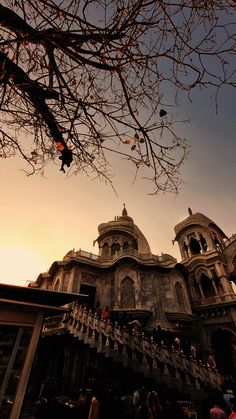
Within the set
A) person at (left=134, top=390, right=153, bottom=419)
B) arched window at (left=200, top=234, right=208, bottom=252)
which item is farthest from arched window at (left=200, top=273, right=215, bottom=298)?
person at (left=134, top=390, right=153, bottom=419)

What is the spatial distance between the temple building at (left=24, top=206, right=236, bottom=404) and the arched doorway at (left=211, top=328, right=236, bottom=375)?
0.30 ft

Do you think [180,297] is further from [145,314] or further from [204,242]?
[204,242]

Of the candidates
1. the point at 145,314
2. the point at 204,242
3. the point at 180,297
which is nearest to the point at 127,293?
the point at 145,314

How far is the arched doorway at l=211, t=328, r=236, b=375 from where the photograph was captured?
66.0 ft

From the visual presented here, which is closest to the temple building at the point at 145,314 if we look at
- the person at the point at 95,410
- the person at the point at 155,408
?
the person at the point at 155,408

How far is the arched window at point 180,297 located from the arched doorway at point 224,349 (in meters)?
4.16

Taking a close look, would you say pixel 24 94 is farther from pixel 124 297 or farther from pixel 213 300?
pixel 213 300

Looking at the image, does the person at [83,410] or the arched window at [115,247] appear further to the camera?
the arched window at [115,247]

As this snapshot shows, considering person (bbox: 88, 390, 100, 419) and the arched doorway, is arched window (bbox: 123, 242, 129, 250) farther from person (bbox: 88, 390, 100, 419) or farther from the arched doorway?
person (bbox: 88, 390, 100, 419)

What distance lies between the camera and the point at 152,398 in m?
7.28

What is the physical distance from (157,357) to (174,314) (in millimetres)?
9847

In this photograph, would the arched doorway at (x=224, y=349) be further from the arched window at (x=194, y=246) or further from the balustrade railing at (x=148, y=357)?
the balustrade railing at (x=148, y=357)

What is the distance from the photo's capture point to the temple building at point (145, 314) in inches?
413

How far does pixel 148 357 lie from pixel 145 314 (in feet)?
29.1
